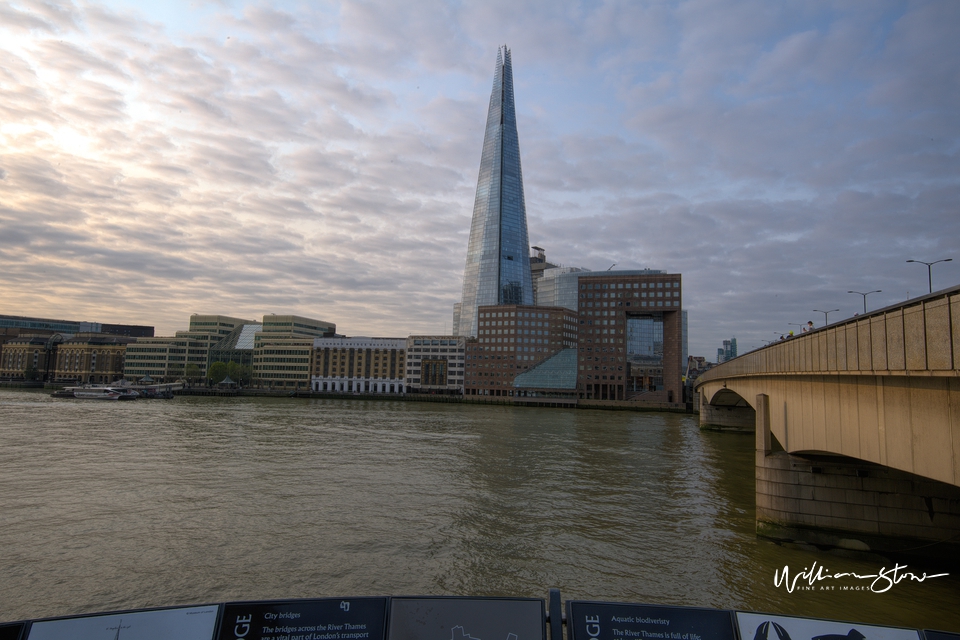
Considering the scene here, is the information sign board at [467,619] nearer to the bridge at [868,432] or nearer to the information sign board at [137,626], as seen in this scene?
the information sign board at [137,626]

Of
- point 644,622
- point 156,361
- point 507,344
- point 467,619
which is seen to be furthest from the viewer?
point 156,361

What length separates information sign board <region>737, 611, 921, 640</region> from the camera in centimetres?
613

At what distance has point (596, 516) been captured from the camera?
2314cm

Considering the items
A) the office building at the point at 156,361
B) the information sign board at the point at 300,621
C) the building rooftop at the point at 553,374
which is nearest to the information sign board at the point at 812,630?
the information sign board at the point at 300,621

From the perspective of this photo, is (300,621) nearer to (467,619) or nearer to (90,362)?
(467,619)

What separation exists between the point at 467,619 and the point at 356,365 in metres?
163

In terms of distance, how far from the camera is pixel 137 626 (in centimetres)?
586

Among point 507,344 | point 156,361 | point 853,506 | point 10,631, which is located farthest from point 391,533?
point 156,361

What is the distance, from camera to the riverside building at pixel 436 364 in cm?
15575

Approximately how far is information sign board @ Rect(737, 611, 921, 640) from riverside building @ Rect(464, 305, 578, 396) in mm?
141758

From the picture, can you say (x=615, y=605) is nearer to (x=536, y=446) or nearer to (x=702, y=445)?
(x=536, y=446)

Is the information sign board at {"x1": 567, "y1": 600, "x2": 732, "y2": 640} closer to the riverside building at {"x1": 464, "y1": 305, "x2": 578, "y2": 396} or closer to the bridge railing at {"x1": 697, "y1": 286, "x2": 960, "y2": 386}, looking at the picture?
the bridge railing at {"x1": 697, "y1": 286, "x2": 960, "y2": 386}

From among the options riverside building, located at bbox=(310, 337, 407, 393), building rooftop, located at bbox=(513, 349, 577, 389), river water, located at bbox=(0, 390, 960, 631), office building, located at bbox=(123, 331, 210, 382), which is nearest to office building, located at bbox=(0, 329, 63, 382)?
office building, located at bbox=(123, 331, 210, 382)

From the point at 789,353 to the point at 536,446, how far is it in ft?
101
